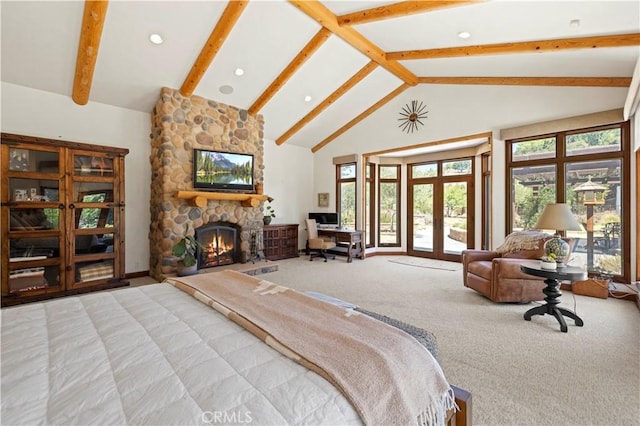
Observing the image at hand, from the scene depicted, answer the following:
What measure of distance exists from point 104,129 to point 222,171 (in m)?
1.96

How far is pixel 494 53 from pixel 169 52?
4539mm

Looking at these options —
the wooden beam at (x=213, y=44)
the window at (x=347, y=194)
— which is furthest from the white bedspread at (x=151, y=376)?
the window at (x=347, y=194)

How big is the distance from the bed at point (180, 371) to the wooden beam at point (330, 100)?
16.5 ft

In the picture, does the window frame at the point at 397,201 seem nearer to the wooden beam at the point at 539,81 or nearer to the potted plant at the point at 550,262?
the wooden beam at the point at 539,81

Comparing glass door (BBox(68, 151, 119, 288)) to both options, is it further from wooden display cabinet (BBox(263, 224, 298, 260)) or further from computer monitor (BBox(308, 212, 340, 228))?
computer monitor (BBox(308, 212, 340, 228))

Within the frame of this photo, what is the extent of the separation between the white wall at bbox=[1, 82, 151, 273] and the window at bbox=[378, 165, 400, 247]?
5505 millimetres

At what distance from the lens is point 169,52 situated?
4.16 metres

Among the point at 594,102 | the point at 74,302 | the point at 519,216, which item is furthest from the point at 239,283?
the point at 594,102

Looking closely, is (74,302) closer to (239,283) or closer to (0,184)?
(239,283)

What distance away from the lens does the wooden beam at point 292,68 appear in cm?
441

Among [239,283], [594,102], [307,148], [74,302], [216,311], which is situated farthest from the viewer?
[307,148]

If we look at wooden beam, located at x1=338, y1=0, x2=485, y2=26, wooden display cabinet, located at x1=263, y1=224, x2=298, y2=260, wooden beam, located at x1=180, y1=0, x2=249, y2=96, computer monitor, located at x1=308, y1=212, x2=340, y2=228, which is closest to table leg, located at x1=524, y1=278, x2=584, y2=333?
wooden beam, located at x1=338, y1=0, x2=485, y2=26

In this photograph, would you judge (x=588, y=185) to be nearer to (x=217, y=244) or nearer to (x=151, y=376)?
(x=151, y=376)

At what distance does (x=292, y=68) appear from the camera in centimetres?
492
